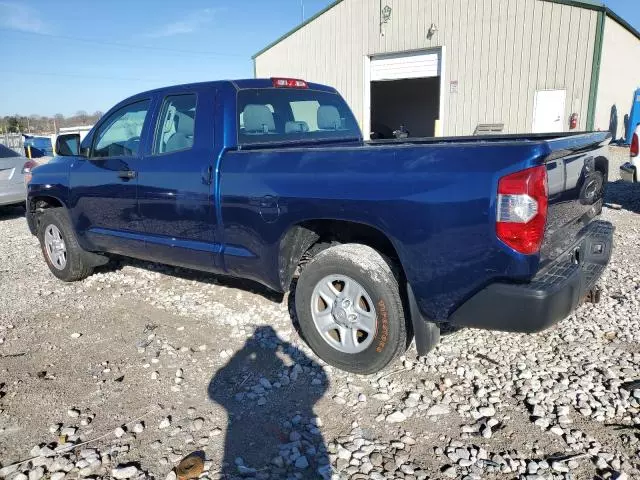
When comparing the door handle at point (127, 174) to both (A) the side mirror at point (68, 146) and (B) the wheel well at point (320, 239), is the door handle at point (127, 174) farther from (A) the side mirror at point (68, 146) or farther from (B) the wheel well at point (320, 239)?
(B) the wheel well at point (320, 239)

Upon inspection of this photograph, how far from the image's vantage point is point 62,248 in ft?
17.9

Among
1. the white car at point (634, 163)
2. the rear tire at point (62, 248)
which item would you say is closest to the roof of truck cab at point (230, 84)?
the rear tire at point (62, 248)

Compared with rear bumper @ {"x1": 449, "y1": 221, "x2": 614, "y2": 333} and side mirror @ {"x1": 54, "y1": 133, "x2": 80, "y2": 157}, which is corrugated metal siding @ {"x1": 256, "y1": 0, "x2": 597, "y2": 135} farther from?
side mirror @ {"x1": 54, "y1": 133, "x2": 80, "y2": 157}

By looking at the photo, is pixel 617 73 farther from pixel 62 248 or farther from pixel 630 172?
pixel 62 248

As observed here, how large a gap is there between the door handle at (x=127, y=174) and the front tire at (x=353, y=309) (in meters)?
1.91

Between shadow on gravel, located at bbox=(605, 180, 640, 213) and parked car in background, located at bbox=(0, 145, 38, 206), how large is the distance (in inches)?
425

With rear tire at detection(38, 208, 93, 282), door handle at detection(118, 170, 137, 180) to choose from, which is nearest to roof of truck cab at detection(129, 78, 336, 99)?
door handle at detection(118, 170, 137, 180)

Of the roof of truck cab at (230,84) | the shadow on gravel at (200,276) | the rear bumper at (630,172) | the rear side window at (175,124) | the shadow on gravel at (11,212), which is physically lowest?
the shadow on gravel at (11,212)

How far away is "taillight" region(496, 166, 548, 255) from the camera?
7.95 ft

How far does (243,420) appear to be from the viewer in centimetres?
286

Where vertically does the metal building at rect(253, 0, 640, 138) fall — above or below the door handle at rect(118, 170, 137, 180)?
above

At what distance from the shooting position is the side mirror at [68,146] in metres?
5.06

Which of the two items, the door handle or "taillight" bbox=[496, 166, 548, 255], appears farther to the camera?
the door handle

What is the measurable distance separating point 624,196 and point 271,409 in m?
9.37
